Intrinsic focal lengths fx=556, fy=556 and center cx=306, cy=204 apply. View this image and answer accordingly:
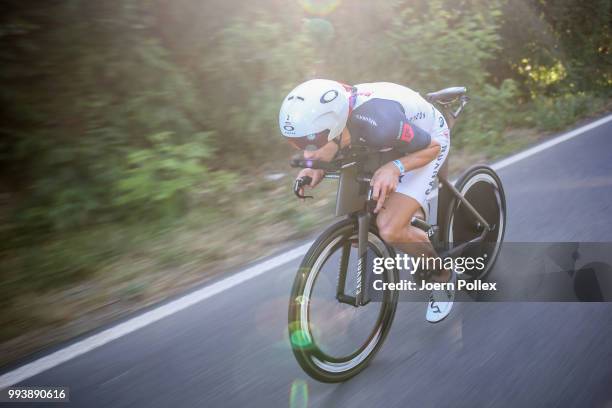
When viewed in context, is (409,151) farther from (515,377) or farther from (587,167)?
(587,167)

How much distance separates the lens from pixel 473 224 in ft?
13.2

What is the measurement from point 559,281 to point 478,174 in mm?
1030

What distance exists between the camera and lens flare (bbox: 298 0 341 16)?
7.85m

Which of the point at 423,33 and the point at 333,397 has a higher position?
the point at 423,33

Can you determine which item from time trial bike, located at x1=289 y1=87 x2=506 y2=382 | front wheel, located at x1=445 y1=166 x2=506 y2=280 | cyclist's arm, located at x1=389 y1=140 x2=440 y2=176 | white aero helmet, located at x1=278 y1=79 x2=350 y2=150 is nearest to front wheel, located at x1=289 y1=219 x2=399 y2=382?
time trial bike, located at x1=289 y1=87 x2=506 y2=382

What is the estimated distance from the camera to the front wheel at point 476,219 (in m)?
3.91

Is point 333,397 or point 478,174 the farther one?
point 478,174

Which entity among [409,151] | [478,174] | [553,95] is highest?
[409,151]

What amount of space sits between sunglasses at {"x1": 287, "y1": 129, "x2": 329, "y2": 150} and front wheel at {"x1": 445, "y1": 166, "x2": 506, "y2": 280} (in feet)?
4.80

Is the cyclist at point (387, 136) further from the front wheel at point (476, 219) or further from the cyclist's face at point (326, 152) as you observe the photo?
the front wheel at point (476, 219)

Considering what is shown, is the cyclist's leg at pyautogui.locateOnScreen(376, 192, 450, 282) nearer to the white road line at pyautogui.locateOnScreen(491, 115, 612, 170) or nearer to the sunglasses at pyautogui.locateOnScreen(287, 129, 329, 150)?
the sunglasses at pyautogui.locateOnScreen(287, 129, 329, 150)

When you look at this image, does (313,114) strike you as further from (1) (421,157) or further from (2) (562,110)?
(2) (562,110)

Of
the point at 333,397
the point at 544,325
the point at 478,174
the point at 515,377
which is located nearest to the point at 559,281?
the point at 544,325

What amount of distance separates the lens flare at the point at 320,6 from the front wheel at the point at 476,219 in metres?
4.68
